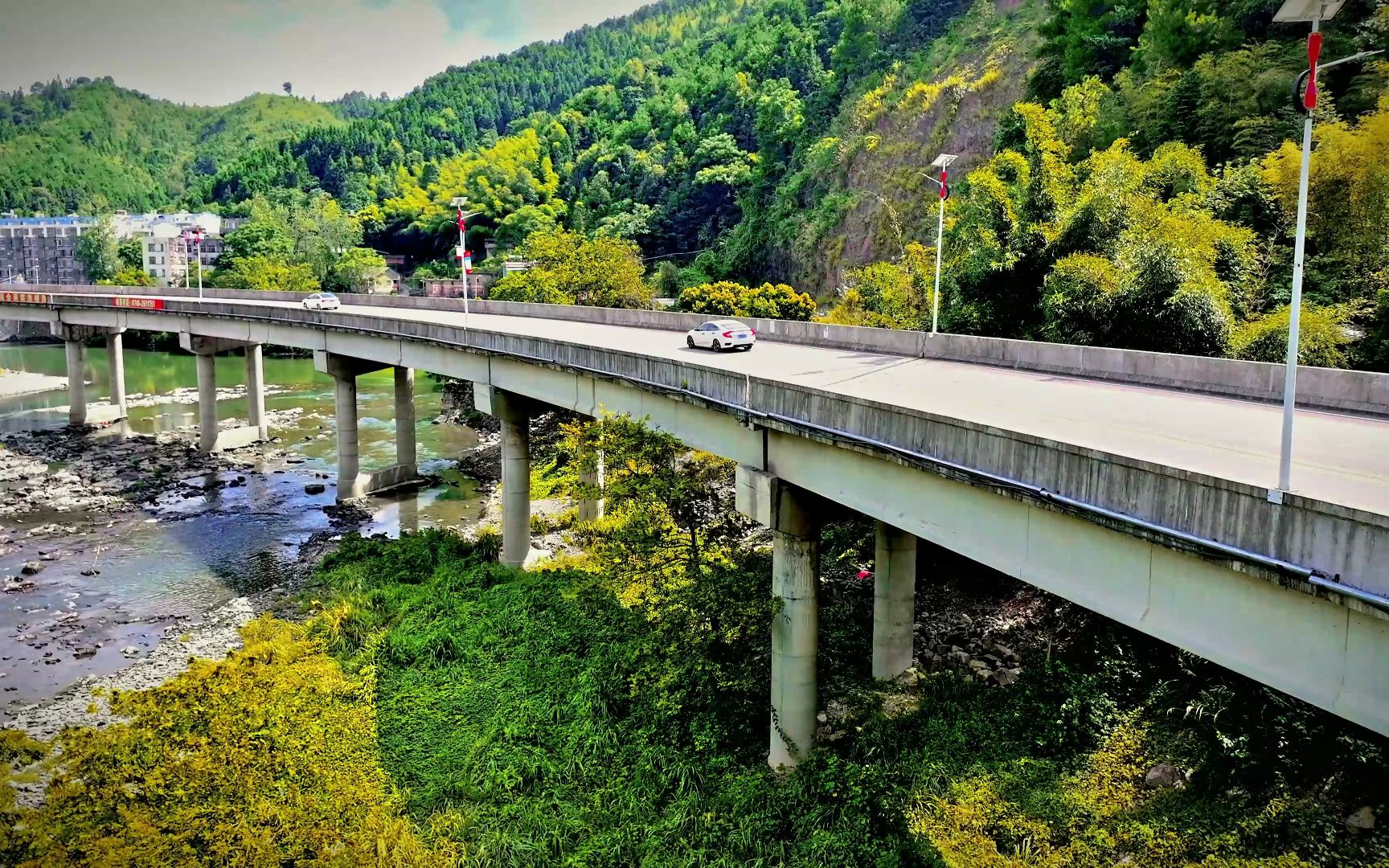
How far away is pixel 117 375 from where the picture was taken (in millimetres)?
68312

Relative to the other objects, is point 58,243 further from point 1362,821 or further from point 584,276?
point 1362,821

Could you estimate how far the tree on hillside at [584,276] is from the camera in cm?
6391

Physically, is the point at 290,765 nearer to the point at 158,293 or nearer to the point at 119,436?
the point at 119,436

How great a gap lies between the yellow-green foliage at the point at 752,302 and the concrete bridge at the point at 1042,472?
16199mm

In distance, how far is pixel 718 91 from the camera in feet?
431

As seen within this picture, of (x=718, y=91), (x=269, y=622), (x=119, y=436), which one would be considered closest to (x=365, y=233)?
(x=718, y=91)

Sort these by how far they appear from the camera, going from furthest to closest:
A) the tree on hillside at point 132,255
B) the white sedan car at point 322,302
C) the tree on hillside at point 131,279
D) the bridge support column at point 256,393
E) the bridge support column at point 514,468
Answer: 1. the tree on hillside at point 132,255
2. the tree on hillside at point 131,279
3. the white sedan car at point 322,302
4. the bridge support column at point 256,393
5. the bridge support column at point 514,468

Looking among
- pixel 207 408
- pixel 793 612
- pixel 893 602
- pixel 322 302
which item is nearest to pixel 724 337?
pixel 893 602

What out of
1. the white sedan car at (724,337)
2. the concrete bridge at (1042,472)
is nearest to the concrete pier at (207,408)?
the concrete bridge at (1042,472)

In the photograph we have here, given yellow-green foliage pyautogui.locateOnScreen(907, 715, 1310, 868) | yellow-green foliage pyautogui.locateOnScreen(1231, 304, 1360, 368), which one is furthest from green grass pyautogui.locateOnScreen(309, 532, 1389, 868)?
yellow-green foliage pyautogui.locateOnScreen(1231, 304, 1360, 368)

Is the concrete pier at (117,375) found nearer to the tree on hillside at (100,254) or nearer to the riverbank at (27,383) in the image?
the riverbank at (27,383)

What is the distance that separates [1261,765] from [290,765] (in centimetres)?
1708

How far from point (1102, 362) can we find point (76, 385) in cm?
6833

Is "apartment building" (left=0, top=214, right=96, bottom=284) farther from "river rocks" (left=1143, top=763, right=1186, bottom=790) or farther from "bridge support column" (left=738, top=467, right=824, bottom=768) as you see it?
"river rocks" (left=1143, top=763, right=1186, bottom=790)
